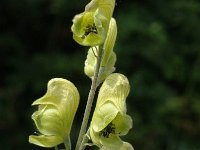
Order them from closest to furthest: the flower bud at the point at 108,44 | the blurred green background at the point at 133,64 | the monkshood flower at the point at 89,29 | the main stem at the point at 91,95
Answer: the monkshood flower at the point at 89,29, the main stem at the point at 91,95, the flower bud at the point at 108,44, the blurred green background at the point at 133,64

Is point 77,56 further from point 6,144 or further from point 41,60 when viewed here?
point 6,144

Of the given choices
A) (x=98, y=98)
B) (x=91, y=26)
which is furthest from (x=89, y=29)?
(x=98, y=98)

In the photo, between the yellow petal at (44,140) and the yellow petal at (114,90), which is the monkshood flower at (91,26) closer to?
the yellow petal at (114,90)

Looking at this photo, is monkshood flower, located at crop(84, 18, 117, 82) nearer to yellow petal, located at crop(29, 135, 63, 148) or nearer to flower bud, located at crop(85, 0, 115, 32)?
flower bud, located at crop(85, 0, 115, 32)

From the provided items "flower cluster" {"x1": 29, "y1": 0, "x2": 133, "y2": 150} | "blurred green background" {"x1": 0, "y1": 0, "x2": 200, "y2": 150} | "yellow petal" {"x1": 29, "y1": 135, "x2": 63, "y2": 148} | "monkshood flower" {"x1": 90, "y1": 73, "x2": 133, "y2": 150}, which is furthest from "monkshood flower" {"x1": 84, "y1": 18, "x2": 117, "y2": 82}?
"blurred green background" {"x1": 0, "y1": 0, "x2": 200, "y2": 150}

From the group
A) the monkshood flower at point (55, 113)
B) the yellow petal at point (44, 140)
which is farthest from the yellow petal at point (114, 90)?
the yellow petal at point (44, 140)
